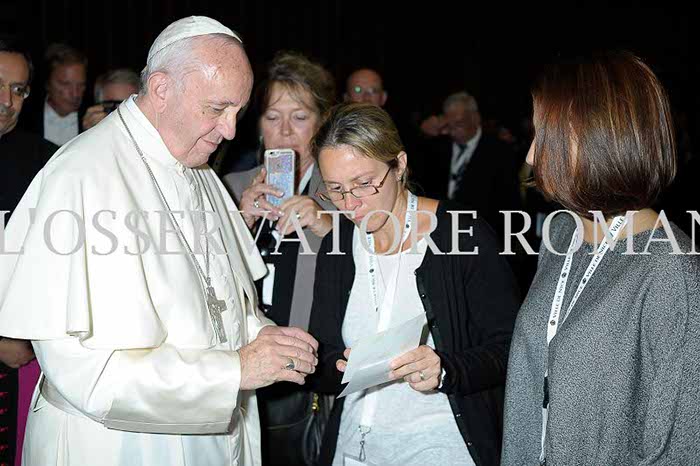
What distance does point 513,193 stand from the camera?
22.3 feet

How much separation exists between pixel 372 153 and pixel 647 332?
43.8 inches

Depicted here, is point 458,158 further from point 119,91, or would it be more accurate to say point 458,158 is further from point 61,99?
point 119,91

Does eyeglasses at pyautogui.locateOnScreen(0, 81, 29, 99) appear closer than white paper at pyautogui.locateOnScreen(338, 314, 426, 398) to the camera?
No

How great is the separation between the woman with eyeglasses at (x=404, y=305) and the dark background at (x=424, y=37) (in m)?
5.16

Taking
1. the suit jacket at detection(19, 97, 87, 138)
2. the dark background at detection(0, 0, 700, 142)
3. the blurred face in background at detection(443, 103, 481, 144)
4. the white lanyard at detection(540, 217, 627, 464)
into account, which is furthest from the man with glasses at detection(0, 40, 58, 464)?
the blurred face in background at detection(443, 103, 481, 144)

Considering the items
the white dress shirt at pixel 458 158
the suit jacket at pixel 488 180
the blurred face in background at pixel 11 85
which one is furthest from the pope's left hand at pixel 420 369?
the white dress shirt at pixel 458 158

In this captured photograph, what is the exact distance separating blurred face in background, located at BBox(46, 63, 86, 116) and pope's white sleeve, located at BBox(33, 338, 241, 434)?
3.70 metres

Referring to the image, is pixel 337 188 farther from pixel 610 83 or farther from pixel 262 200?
pixel 610 83

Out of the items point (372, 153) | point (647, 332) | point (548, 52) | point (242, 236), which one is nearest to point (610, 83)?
point (647, 332)

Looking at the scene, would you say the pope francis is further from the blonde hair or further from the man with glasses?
the man with glasses

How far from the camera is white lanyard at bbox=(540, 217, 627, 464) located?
82.2 inches

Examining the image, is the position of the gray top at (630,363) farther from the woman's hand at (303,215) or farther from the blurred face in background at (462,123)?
the blurred face in background at (462,123)

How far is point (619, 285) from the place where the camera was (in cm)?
195

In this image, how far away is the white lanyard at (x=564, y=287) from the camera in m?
2.09
